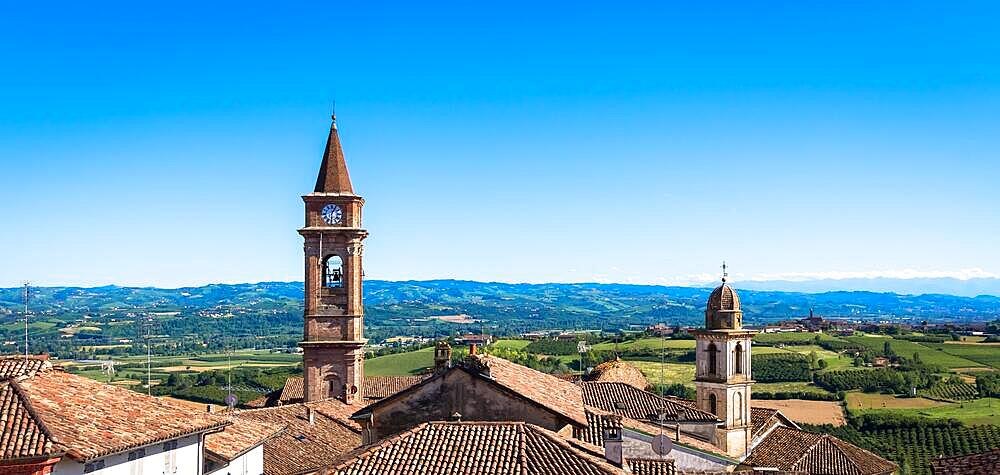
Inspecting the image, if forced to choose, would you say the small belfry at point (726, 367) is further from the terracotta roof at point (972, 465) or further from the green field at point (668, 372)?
the green field at point (668, 372)

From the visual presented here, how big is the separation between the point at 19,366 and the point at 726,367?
31.5m

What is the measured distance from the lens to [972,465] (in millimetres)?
19328

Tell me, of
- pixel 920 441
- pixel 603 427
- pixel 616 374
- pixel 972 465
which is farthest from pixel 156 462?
pixel 920 441

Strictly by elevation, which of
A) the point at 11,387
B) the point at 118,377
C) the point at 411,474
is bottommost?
the point at 118,377

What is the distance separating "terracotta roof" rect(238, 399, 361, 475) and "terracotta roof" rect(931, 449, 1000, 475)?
2141cm

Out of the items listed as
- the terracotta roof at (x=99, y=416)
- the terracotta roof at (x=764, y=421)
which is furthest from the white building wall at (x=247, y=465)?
the terracotta roof at (x=764, y=421)

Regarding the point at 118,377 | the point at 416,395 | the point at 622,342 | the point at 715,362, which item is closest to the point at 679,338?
the point at 622,342

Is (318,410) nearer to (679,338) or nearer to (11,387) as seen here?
(11,387)

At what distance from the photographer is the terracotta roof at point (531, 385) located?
89.9 ft

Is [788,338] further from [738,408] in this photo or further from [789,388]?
[738,408]

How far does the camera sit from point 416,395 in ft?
91.8

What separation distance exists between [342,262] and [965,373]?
288ft

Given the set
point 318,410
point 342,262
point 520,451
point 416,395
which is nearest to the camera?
point 520,451

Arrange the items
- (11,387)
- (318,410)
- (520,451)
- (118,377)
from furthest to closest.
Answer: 1. (118,377)
2. (318,410)
3. (520,451)
4. (11,387)
